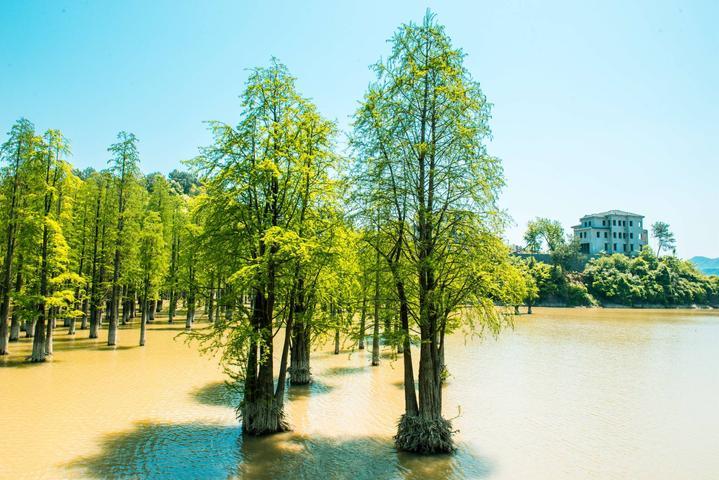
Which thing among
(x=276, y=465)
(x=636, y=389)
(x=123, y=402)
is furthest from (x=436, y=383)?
(x=636, y=389)

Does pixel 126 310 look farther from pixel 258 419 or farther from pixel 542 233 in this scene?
pixel 542 233

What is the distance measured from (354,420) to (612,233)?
5118 inches

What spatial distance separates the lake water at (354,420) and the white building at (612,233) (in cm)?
10048

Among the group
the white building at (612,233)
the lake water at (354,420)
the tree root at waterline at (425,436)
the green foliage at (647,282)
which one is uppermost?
the white building at (612,233)

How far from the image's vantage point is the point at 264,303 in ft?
50.5

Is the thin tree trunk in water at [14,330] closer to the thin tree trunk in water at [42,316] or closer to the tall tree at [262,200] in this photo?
the thin tree trunk in water at [42,316]

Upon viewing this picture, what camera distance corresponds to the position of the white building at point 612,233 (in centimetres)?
12362

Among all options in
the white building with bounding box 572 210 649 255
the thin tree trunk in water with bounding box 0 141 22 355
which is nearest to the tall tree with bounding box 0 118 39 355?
the thin tree trunk in water with bounding box 0 141 22 355

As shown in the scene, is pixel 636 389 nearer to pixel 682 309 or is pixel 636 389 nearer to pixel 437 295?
pixel 437 295

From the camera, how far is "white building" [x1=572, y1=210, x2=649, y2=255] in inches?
4867

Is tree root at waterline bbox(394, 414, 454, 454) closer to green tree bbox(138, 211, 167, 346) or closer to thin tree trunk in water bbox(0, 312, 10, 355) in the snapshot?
green tree bbox(138, 211, 167, 346)

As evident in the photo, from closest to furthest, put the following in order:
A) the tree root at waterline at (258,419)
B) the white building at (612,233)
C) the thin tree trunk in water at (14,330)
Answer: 1. the tree root at waterline at (258,419)
2. the thin tree trunk in water at (14,330)
3. the white building at (612,233)

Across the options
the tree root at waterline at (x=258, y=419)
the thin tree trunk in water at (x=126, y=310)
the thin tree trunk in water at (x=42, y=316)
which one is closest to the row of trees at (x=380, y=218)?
the tree root at waterline at (x=258, y=419)

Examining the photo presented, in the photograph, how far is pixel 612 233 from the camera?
409 ft
